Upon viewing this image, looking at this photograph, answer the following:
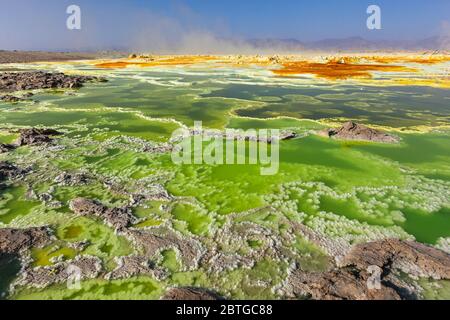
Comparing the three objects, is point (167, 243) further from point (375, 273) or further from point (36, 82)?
point (36, 82)

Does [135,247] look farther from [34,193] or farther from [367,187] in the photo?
[367,187]

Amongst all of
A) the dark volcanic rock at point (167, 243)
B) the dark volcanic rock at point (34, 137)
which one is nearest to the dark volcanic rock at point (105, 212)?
the dark volcanic rock at point (167, 243)

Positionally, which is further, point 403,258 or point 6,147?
point 6,147

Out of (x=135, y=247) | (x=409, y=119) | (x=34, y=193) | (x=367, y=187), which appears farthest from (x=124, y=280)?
(x=409, y=119)

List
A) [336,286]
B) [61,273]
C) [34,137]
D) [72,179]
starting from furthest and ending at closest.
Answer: [34,137], [72,179], [61,273], [336,286]

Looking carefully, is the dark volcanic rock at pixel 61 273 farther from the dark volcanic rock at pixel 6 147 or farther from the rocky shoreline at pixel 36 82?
the rocky shoreline at pixel 36 82

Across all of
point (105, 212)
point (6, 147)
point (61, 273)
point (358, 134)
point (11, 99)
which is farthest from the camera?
point (11, 99)

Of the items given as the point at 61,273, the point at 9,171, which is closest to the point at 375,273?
the point at 61,273
